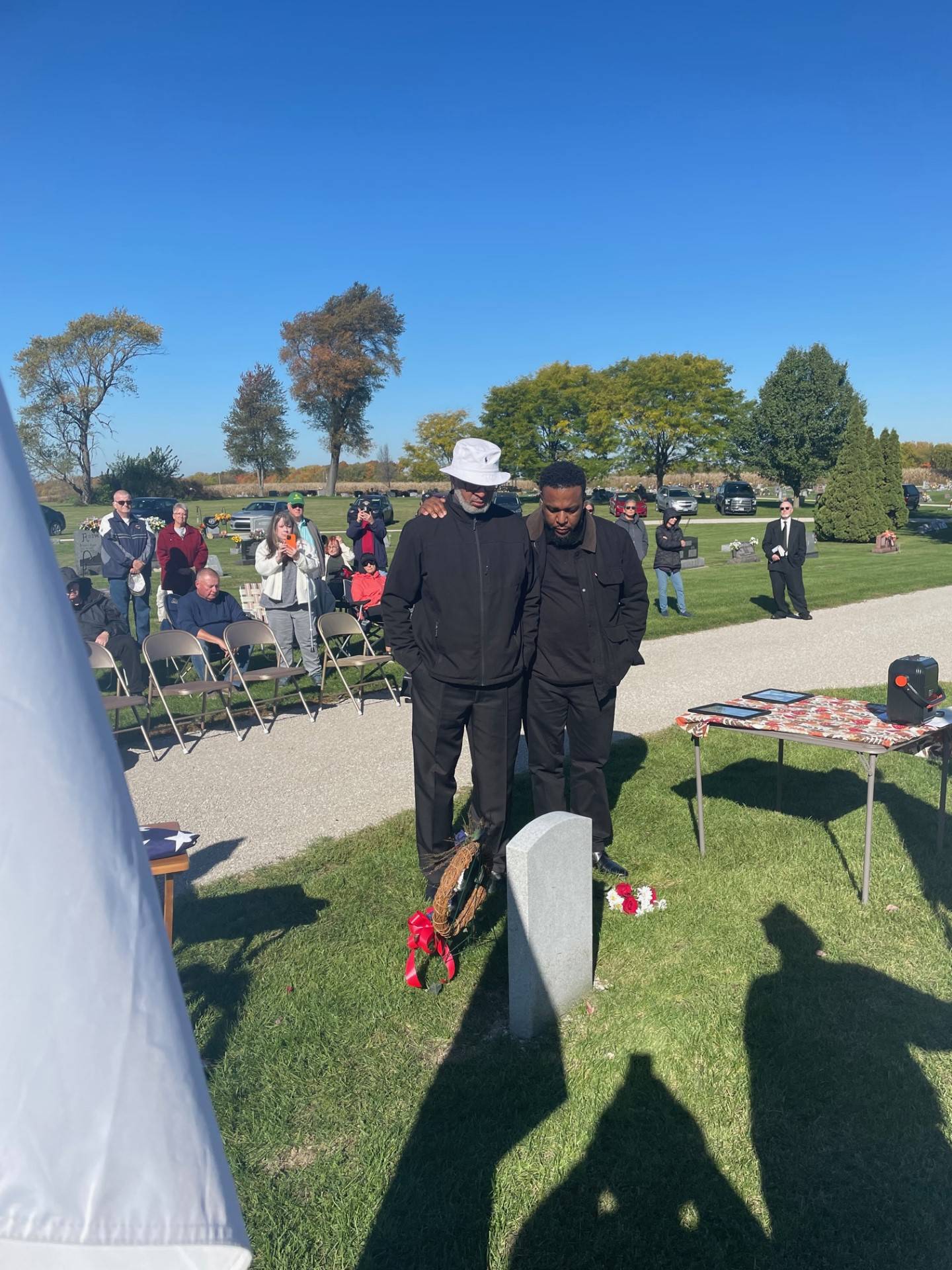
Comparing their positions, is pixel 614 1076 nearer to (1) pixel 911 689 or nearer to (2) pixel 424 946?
(2) pixel 424 946

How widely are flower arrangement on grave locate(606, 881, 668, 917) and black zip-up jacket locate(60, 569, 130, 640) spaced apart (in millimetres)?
6745

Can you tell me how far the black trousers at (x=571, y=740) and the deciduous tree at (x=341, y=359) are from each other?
2819 inches

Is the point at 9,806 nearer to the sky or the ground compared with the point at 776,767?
nearer to the sky

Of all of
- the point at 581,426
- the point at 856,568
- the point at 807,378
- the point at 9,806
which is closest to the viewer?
the point at 9,806

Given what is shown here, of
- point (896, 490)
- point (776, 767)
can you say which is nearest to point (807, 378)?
point (896, 490)

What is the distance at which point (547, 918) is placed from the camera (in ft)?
13.3

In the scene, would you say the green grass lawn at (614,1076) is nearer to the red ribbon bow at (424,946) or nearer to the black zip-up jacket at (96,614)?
the red ribbon bow at (424,946)

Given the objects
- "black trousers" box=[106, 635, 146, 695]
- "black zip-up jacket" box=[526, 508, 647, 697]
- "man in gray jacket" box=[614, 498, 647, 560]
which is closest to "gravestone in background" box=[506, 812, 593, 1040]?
"black zip-up jacket" box=[526, 508, 647, 697]

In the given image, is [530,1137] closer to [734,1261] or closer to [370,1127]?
[370,1127]

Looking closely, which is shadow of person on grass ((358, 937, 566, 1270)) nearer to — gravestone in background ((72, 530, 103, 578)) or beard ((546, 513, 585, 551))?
beard ((546, 513, 585, 551))

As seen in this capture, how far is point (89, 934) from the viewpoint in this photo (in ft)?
3.59

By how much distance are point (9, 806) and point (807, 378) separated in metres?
68.7

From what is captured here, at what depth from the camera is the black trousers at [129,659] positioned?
9648 millimetres

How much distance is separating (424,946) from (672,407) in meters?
70.3
